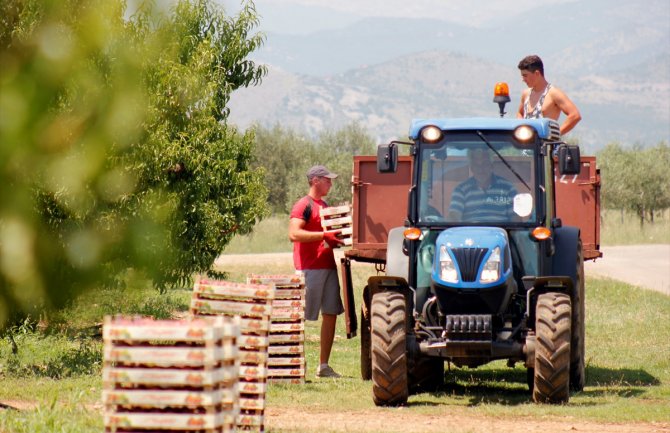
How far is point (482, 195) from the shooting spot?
11.6 m

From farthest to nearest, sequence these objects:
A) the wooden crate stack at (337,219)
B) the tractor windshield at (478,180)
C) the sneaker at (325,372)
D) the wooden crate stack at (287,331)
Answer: the sneaker at (325,372) → the wooden crate stack at (337,219) → the wooden crate stack at (287,331) → the tractor windshield at (478,180)

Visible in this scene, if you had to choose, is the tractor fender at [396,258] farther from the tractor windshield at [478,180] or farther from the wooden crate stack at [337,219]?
the wooden crate stack at [337,219]

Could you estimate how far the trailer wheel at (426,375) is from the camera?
12.3 meters

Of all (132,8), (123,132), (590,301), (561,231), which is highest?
(132,8)

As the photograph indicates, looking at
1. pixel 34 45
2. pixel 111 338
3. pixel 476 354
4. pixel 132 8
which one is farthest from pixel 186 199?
pixel 111 338

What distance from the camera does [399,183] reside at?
1311 cm

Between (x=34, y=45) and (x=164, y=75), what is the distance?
299 cm

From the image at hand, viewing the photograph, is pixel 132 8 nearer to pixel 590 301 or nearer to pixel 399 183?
pixel 399 183

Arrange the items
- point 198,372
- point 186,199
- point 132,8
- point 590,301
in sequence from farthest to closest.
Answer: point 590,301 < point 186,199 < point 132,8 < point 198,372

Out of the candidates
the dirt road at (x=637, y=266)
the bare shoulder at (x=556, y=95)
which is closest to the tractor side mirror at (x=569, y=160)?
the bare shoulder at (x=556, y=95)

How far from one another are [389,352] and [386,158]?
174 centimetres

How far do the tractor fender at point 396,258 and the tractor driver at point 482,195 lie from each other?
0.67m

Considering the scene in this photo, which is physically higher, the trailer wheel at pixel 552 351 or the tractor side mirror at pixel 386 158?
the tractor side mirror at pixel 386 158

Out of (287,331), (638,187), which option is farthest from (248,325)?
(638,187)
